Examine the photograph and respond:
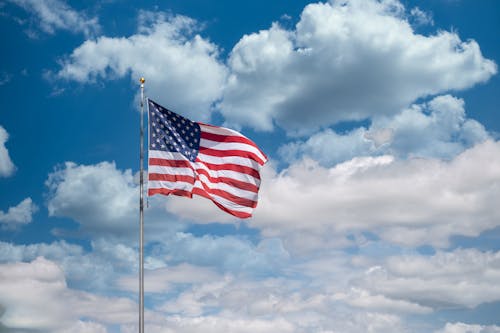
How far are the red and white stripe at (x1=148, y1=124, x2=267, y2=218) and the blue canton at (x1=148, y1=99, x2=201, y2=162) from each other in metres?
0.38

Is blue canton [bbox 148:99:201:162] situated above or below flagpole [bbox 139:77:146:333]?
above

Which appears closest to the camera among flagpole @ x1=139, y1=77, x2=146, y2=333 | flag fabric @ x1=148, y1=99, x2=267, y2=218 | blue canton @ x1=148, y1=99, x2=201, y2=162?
flagpole @ x1=139, y1=77, x2=146, y2=333

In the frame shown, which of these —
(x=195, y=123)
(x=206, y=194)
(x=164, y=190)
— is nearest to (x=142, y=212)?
(x=164, y=190)

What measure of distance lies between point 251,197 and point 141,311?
9.67m

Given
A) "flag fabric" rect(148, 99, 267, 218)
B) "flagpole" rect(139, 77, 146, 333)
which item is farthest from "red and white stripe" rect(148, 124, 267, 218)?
"flagpole" rect(139, 77, 146, 333)

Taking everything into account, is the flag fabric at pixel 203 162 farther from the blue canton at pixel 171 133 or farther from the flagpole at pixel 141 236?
the flagpole at pixel 141 236

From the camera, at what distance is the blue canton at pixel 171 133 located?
110 ft

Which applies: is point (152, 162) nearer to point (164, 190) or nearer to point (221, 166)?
point (164, 190)

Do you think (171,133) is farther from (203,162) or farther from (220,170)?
(220,170)

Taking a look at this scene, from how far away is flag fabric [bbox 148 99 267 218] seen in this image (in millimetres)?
32875

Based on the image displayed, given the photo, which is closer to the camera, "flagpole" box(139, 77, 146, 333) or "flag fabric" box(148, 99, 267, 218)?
"flagpole" box(139, 77, 146, 333)

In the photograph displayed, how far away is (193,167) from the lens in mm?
34094

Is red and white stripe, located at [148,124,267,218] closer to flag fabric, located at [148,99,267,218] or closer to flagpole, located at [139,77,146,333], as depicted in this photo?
flag fabric, located at [148,99,267,218]

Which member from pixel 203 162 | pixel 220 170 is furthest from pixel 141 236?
pixel 220 170
